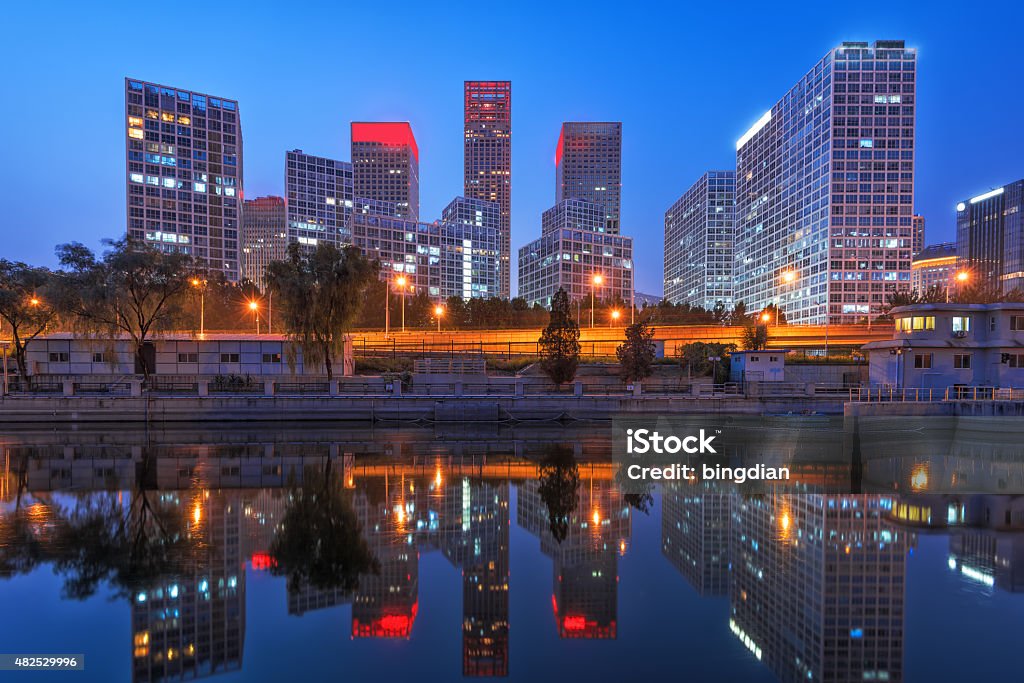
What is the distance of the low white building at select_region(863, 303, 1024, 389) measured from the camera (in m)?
35.1

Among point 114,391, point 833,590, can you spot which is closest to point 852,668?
point 833,590

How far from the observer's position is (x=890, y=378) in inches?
1442

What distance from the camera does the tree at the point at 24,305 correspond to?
1491 inches

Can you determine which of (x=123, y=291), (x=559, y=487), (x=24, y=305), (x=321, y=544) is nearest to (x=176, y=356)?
(x=123, y=291)

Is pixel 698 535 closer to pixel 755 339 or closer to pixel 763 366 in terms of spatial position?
pixel 763 366

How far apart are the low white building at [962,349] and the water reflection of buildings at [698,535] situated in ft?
88.1

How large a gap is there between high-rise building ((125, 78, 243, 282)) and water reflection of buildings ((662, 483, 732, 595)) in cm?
16285

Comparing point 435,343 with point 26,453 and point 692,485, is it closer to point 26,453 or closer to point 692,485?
point 26,453

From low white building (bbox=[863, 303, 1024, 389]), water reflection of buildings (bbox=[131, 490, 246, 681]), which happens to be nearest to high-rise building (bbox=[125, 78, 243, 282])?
low white building (bbox=[863, 303, 1024, 389])

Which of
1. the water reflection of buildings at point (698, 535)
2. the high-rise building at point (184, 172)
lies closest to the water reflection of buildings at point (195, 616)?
the water reflection of buildings at point (698, 535)

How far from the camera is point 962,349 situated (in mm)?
35656

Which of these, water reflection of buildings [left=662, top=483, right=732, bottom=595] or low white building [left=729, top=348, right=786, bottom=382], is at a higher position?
low white building [left=729, top=348, right=786, bottom=382]

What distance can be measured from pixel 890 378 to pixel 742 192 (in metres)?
175

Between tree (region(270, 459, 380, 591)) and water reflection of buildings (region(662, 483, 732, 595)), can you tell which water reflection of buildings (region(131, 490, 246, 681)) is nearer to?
tree (region(270, 459, 380, 591))
